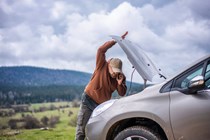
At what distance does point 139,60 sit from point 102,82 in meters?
0.96

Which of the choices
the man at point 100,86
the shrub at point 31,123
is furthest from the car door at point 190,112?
the shrub at point 31,123

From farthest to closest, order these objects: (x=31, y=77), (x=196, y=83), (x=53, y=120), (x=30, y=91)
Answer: (x=31, y=77) < (x=30, y=91) < (x=53, y=120) < (x=196, y=83)

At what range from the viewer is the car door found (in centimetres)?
422

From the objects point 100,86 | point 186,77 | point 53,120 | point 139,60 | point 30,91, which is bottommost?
point 186,77

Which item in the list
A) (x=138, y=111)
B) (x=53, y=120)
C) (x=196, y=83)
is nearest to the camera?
(x=196, y=83)

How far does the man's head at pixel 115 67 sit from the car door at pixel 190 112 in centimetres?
162

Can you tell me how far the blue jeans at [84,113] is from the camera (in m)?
6.06

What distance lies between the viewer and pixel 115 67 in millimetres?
6043

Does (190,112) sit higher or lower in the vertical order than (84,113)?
lower

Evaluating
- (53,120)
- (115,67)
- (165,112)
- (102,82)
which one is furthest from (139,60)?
(53,120)

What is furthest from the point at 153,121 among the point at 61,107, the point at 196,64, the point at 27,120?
the point at 61,107

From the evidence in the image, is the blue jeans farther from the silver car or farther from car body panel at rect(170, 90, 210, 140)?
car body panel at rect(170, 90, 210, 140)

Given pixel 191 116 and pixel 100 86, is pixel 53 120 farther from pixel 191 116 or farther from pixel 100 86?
pixel 191 116

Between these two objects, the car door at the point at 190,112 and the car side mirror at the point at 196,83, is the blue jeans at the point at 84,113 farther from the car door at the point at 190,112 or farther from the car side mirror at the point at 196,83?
the car side mirror at the point at 196,83
